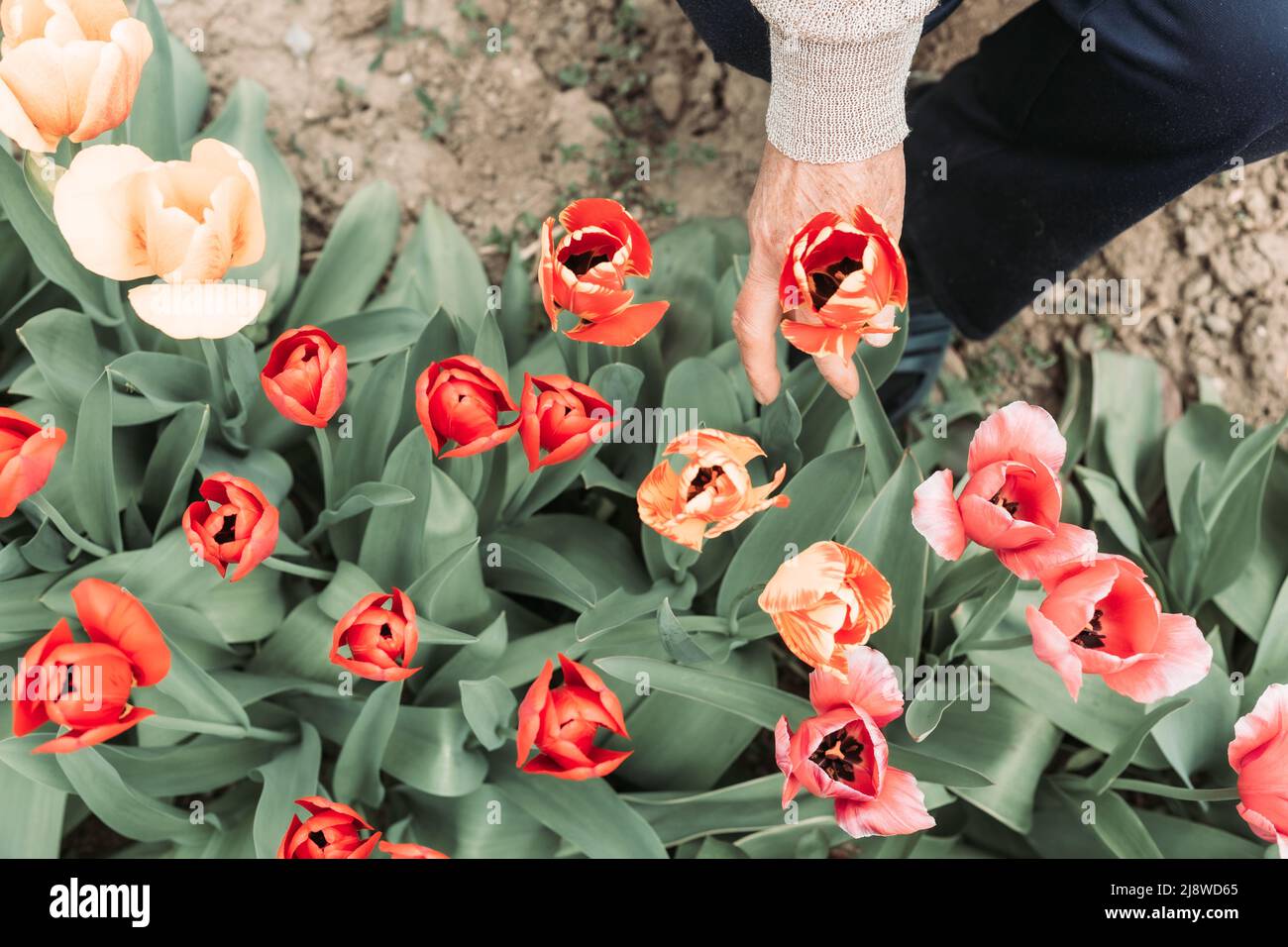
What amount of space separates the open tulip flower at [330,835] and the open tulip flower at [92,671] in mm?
149

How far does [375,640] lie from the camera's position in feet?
2.71

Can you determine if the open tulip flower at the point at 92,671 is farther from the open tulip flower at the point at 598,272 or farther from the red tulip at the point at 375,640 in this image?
the open tulip flower at the point at 598,272

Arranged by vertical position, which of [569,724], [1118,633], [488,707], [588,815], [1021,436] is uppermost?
[1021,436]

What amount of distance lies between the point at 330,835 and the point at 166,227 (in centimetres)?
48

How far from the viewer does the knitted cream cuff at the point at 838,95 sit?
35.6 inches

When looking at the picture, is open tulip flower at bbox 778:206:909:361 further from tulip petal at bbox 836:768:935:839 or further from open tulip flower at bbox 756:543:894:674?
tulip petal at bbox 836:768:935:839

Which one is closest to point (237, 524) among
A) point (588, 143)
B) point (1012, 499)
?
point (1012, 499)

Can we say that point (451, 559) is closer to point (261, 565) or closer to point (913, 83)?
point (261, 565)

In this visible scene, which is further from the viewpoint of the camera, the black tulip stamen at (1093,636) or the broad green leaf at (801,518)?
the broad green leaf at (801,518)

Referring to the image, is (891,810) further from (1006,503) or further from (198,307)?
(198,307)

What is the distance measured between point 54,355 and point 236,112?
0.46 meters

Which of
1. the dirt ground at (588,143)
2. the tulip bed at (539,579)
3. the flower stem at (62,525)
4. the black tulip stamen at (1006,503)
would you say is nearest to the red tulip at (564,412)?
the tulip bed at (539,579)

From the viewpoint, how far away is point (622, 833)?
1.00 metres

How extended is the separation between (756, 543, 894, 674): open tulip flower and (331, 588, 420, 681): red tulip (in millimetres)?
283
